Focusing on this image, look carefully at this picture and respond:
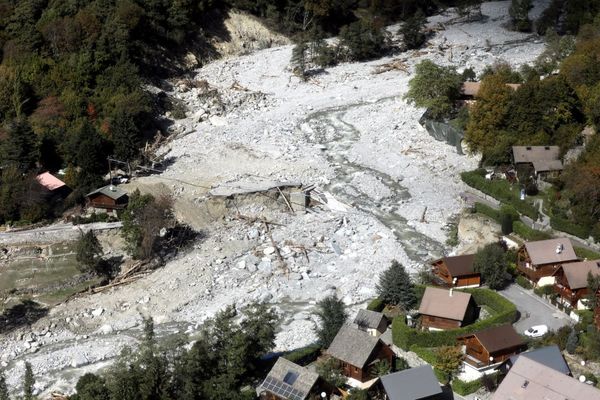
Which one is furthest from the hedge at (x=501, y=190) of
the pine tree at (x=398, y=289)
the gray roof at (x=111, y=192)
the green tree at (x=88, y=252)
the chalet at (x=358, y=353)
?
the green tree at (x=88, y=252)

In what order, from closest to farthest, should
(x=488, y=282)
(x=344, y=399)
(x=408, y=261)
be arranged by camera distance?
(x=344, y=399)
(x=488, y=282)
(x=408, y=261)

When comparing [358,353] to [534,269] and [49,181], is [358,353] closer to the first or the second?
[534,269]

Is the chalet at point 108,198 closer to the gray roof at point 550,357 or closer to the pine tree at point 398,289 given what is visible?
the pine tree at point 398,289

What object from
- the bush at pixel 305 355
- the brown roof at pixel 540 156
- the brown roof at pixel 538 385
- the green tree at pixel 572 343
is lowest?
the bush at pixel 305 355

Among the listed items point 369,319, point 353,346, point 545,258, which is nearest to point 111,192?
point 369,319

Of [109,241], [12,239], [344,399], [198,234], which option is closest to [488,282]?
[344,399]

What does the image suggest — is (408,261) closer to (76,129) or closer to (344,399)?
(344,399)
